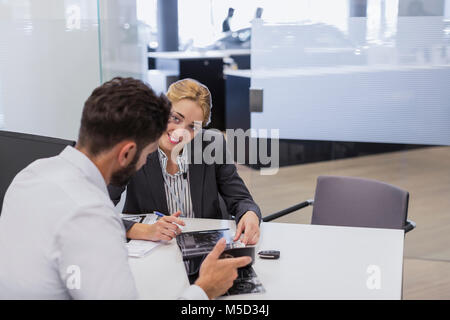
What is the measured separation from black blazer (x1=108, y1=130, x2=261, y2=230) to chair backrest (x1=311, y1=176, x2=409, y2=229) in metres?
0.47

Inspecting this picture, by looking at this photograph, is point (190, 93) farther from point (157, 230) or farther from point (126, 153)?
point (126, 153)

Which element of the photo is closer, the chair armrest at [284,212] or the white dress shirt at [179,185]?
the white dress shirt at [179,185]

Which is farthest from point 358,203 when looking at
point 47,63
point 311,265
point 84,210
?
point 47,63

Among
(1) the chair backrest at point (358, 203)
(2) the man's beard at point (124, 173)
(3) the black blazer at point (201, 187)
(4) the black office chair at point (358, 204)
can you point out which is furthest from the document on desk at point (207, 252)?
(1) the chair backrest at point (358, 203)

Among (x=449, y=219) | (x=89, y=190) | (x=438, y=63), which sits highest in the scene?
(x=438, y=63)

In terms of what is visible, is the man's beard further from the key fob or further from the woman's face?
the woman's face

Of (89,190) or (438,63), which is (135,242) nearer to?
(89,190)

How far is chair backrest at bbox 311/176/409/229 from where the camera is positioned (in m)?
2.56

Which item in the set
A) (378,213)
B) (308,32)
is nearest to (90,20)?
(308,32)

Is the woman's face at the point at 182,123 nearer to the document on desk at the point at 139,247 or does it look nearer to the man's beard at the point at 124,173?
the document on desk at the point at 139,247

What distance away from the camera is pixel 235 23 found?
12.9ft

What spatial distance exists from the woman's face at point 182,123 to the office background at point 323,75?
107 cm

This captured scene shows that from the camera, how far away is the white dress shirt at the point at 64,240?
1233mm

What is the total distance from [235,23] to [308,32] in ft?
1.93
